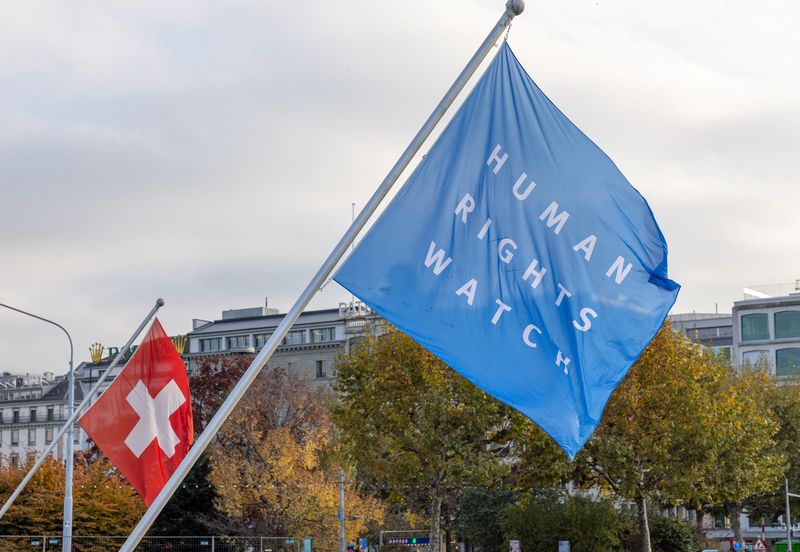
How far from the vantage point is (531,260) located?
1137 centimetres

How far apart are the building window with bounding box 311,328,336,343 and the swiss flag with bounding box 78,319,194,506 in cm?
10724

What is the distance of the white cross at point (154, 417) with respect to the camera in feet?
73.4

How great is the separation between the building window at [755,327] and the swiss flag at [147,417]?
103m

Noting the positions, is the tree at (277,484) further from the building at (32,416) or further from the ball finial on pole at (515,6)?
the building at (32,416)

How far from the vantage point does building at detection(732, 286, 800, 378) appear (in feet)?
384

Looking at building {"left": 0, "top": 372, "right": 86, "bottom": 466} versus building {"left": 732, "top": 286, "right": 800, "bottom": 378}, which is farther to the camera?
building {"left": 0, "top": 372, "right": 86, "bottom": 466}

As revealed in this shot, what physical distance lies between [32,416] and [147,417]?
135m

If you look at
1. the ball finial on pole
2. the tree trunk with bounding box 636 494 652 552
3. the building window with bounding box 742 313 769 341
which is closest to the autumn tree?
the tree trunk with bounding box 636 494 652 552

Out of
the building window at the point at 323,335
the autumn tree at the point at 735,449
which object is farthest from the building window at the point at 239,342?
the autumn tree at the point at 735,449

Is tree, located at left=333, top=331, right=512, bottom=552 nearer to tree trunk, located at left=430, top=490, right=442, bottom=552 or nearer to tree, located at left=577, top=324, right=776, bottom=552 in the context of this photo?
tree trunk, located at left=430, top=490, right=442, bottom=552

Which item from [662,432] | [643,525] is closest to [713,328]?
[643,525]

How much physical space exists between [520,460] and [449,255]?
49276mm

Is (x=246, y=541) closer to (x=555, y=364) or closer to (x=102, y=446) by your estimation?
(x=102, y=446)

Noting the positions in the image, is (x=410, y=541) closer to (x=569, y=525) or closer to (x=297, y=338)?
(x=569, y=525)
